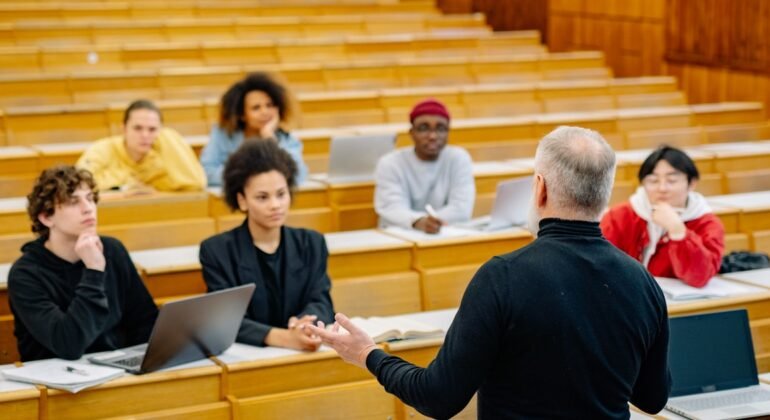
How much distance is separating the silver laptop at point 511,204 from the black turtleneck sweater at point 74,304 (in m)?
1.13

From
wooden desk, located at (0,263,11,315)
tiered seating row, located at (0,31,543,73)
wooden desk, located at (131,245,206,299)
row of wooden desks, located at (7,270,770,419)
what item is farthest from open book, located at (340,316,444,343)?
tiered seating row, located at (0,31,543,73)

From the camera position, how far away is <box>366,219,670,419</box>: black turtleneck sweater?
4.12ft

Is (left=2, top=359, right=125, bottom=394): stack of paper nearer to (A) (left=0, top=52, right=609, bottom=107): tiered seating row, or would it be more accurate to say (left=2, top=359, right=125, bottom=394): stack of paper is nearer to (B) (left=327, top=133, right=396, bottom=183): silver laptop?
(B) (left=327, top=133, right=396, bottom=183): silver laptop

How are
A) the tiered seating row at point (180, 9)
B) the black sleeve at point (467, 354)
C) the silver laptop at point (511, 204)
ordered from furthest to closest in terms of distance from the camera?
the tiered seating row at point (180, 9) → the silver laptop at point (511, 204) → the black sleeve at point (467, 354)

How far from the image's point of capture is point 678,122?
4.70 meters

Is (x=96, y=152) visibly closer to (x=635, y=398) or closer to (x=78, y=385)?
(x=78, y=385)

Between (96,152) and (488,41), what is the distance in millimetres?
3010

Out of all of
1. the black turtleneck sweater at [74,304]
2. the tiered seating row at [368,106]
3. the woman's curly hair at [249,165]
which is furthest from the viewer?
the tiered seating row at [368,106]

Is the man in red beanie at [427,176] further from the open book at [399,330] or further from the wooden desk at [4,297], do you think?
the wooden desk at [4,297]

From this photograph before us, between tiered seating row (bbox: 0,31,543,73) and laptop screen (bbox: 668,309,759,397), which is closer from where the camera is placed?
laptop screen (bbox: 668,309,759,397)

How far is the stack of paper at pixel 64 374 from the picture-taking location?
6.35 feet

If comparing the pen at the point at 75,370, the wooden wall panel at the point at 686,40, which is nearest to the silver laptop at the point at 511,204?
the pen at the point at 75,370

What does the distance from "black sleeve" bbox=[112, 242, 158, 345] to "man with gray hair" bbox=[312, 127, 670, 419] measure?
44.0 inches

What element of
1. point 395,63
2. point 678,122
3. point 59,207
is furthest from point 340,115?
point 59,207
